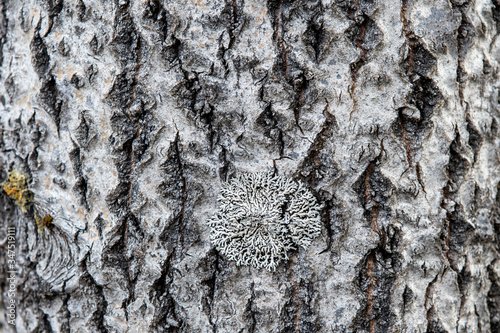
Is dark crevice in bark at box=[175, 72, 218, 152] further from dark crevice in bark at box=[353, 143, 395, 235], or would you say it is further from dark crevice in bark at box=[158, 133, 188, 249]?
dark crevice in bark at box=[353, 143, 395, 235]

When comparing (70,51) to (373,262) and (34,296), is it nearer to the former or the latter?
(34,296)

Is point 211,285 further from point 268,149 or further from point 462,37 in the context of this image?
point 462,37

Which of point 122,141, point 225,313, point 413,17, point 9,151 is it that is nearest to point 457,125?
point 413,17

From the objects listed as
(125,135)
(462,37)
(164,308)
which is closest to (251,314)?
(164,308)

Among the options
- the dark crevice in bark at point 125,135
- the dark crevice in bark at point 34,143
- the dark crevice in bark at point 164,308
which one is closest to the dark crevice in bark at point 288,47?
the dark crevice in bark at point 125,135

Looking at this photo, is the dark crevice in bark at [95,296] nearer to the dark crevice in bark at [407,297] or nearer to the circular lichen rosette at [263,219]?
the circular lichen rosette at [263,219]

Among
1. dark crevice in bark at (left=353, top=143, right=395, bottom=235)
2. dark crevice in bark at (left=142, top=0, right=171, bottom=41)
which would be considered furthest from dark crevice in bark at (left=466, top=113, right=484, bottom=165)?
dark crevice in bark at (left=142, top=0, right=171, bottom=41)
